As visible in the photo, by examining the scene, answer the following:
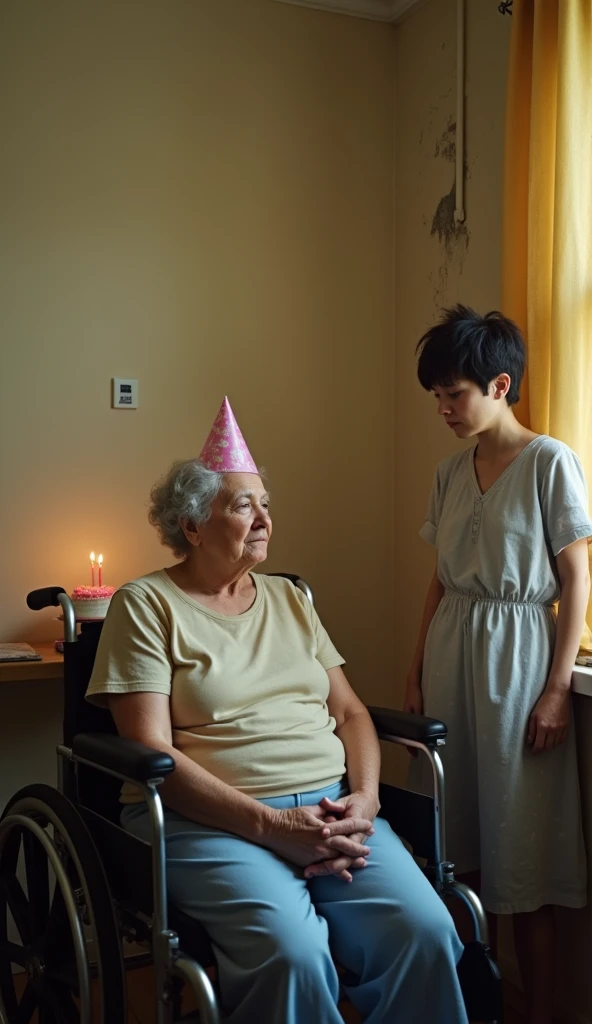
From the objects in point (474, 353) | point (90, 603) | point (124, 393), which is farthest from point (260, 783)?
point (124, 393)

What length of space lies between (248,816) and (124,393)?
133 centimetres

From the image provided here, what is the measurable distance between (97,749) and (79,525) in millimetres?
1080

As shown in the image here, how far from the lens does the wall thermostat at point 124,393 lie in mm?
2596

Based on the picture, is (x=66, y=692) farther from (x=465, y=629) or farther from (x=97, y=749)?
(x=465, y=629)

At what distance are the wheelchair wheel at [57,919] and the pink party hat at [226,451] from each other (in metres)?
0.69

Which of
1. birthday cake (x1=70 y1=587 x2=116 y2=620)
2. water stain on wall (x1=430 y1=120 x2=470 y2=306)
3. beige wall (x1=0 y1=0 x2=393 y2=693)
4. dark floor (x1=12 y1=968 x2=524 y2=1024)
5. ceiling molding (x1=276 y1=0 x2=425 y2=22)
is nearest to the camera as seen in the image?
dark floor (x1=12 y1=968 x2=524 y2=1024)

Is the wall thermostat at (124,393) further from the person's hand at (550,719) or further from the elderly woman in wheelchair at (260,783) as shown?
the person's hand at (550,719)

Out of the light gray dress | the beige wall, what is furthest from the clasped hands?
the beige wall

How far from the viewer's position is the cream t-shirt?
173cm

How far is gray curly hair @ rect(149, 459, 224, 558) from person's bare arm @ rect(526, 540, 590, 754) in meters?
0.69

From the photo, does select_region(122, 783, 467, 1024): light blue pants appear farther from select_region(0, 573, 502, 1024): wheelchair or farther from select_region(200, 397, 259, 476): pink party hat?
select_region(200, 397, 259, 476): pink party hat

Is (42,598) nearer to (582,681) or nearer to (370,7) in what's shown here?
(582,681)

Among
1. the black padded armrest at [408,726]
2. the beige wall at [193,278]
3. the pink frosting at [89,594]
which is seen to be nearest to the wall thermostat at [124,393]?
the beige wall at [193,278]

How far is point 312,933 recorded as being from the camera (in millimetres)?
1481
